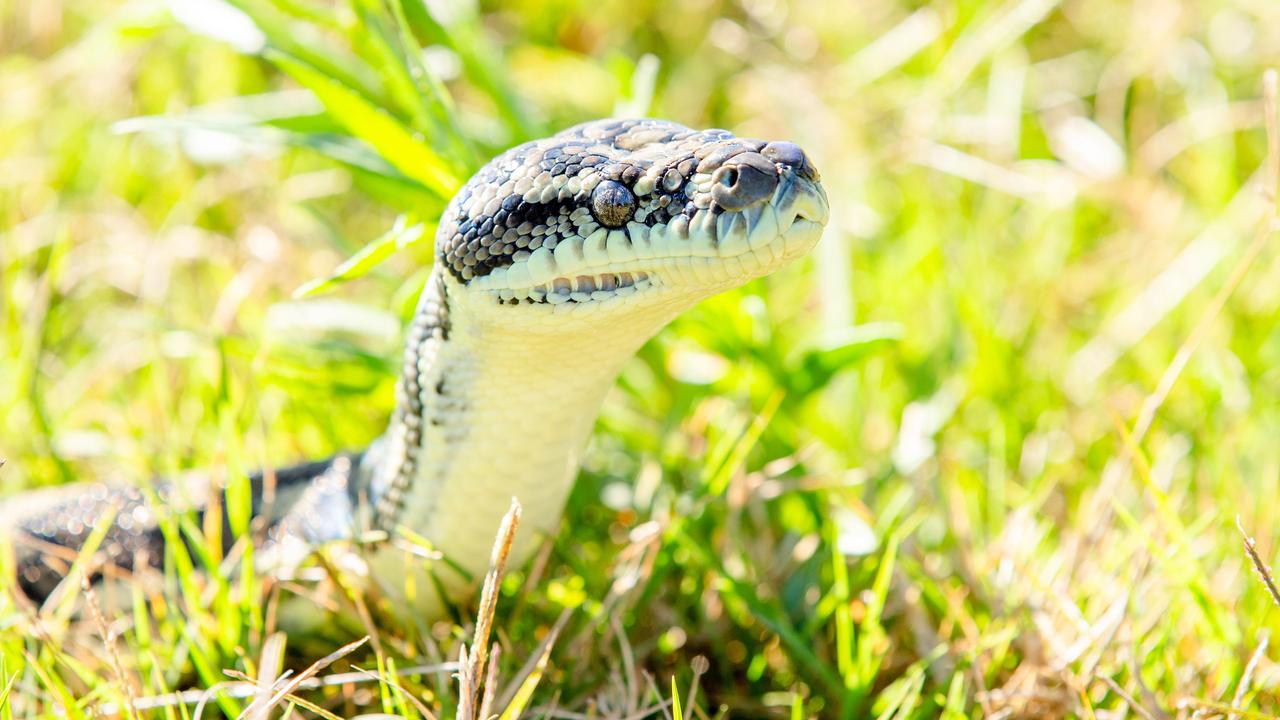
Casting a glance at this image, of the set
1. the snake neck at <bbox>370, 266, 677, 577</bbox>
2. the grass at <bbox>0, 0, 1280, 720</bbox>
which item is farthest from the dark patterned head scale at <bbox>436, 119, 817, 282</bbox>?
the grass at <bbox>0, 0, 1280, 720</bbox>

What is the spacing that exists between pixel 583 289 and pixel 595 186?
0.22m

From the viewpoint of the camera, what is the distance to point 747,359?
364cm

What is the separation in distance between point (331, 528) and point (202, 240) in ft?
6.70

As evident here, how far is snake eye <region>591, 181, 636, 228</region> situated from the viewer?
2438 mm

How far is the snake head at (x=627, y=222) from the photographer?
2.33 meters

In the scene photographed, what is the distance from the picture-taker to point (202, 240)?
4.74m

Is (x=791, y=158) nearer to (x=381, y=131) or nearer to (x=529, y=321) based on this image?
(x=529, y=321)

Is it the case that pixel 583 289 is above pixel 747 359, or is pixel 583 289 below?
above

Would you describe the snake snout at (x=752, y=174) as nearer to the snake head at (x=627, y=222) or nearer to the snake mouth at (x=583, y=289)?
the snake head at (x=627, y=222)

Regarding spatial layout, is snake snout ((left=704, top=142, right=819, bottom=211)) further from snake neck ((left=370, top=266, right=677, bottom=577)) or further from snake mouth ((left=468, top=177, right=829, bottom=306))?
snake neck ((left=370, top=266, right=677, bottom=577))

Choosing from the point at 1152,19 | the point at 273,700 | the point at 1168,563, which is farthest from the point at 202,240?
the point at 1152,19

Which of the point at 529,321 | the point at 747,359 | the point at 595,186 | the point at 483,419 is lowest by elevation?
the point at 747,359

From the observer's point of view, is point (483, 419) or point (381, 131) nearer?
point (483, 419)

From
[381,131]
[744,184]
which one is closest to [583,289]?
[744,184]
